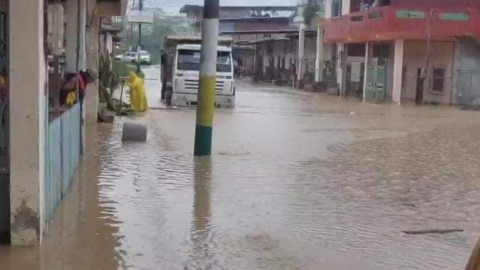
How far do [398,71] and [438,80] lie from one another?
1953 millimetres

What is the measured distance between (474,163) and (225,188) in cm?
589

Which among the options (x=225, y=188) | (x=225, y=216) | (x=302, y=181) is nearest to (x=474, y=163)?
(x=302, y=181)

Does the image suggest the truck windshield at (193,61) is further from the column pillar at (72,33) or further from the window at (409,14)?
the column pillar at (72,33)

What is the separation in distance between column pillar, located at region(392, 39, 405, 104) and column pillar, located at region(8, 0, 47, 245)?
31.4 m

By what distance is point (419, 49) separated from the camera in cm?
3984

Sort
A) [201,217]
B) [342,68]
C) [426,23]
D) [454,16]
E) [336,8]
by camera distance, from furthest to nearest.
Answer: [336,8] < [342,68] < [426,23] < [454,16] < [201,217]

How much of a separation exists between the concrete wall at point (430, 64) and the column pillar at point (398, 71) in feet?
2.53

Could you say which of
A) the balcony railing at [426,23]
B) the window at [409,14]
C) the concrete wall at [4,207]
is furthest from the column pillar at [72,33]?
the window at [409,14]

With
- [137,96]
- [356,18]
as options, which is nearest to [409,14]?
[356,18]

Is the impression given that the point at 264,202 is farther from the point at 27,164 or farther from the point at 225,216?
the point at 27,164

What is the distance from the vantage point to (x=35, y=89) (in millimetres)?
7160

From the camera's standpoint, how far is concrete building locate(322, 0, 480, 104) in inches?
1419

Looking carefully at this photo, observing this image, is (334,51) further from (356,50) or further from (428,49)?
(428,49)

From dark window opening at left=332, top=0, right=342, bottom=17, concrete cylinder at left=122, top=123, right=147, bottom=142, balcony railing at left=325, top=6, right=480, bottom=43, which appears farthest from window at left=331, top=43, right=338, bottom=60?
concrete cylinder at left=122, top=123, right=147, bottom=142
